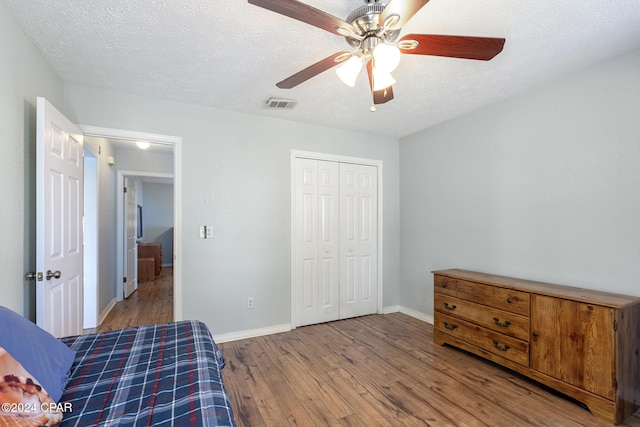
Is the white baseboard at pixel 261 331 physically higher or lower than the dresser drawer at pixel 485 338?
lower

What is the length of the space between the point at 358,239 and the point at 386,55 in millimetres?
2699

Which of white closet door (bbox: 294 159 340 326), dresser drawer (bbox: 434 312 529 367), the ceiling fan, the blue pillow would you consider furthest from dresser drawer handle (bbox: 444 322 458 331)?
the blue pillow

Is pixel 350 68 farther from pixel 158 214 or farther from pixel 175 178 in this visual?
pixel 158 214

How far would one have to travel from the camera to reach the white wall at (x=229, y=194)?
2.80m

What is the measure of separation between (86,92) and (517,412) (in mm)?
4140

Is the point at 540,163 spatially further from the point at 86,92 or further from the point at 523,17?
the point at 86,92

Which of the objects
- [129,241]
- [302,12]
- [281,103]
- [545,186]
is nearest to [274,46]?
[302,12]

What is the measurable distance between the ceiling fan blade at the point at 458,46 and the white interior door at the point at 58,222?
87.6 inches

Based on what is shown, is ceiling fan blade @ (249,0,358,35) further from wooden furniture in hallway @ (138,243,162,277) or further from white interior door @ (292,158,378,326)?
wooden furniture in hallway @ (138,243,162,277)

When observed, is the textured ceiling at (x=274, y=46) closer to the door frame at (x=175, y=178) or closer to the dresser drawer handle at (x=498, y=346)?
the door frame at (x=175, y=178)

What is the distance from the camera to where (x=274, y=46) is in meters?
1.95

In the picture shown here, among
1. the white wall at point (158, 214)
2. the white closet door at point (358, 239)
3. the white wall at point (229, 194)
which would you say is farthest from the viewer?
the white wall at point (158, 214)

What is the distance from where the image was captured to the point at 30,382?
0.98m

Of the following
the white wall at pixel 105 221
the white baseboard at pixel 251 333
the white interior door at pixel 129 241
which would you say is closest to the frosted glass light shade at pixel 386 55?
the white baseboard at pixel 251 333
